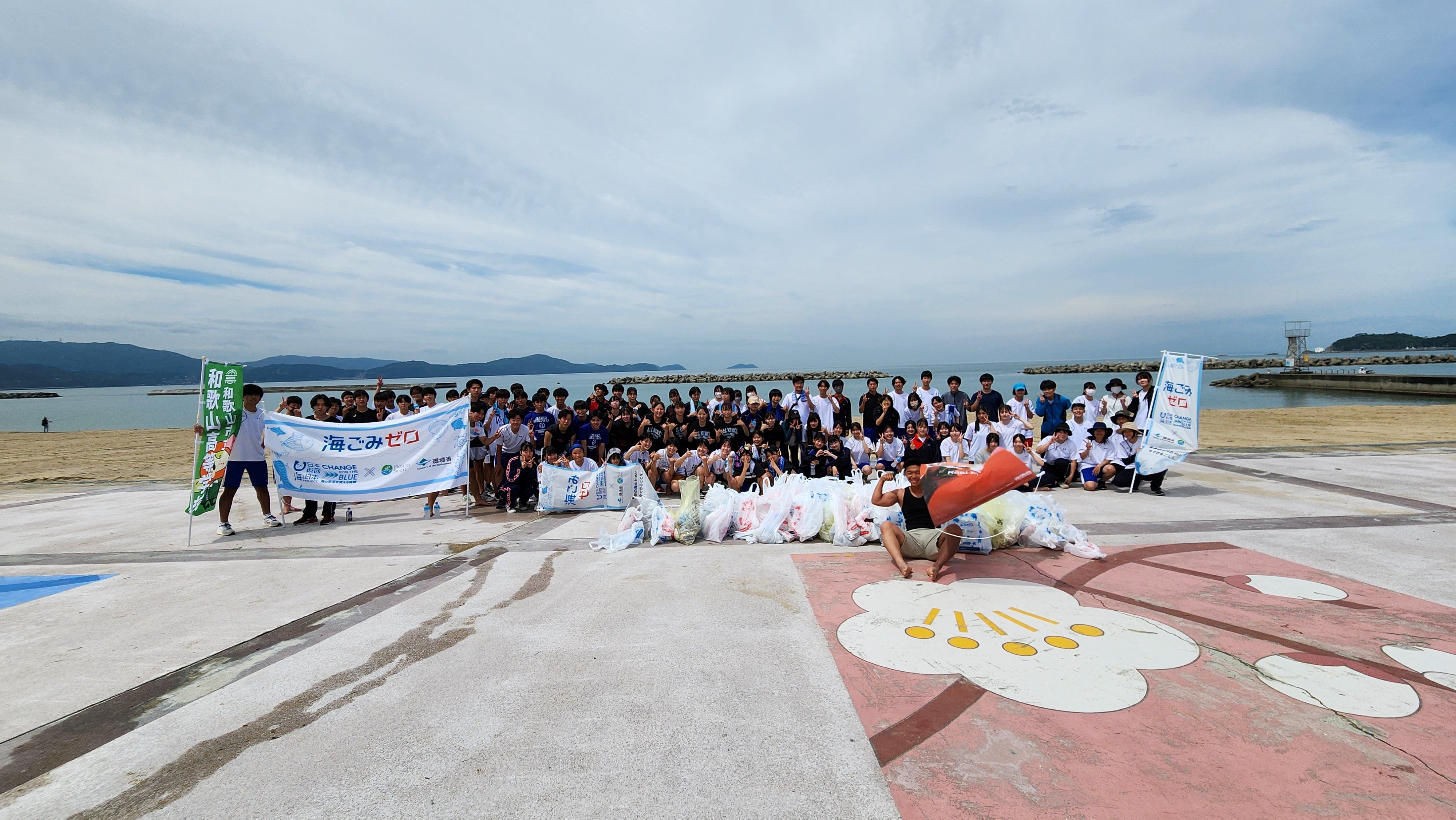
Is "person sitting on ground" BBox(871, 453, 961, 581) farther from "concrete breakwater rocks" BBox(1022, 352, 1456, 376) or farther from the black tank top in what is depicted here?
"concrete breakwater rocks" BBox(1022, 352, 1456, 376)

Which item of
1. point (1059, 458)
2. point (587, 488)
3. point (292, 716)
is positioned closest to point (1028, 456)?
point (1059, 458)

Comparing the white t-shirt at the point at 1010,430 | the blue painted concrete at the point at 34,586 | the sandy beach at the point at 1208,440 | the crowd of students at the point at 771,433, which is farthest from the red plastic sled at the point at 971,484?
the sandy beach at the point at 1208,440

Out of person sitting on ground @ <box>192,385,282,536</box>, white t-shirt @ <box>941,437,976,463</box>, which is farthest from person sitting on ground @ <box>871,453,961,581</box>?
person sitting on ground @ <box>192,385,282,536</box>

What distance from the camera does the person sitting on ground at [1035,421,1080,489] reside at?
8836 mm

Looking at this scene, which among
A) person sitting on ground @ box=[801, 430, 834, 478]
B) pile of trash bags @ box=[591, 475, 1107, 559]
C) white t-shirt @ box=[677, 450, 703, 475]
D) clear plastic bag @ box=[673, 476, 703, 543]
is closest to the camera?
pile of trash bags @ box=[591, 475, 1107, 559]

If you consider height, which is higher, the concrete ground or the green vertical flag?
the green vertical flag

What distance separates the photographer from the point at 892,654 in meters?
3.58

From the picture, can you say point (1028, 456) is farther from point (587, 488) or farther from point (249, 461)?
point (249, 461)

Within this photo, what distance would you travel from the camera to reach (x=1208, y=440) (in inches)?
572

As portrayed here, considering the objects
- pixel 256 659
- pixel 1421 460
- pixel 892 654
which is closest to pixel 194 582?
pixel 256 659

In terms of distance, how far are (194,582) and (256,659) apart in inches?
92.9

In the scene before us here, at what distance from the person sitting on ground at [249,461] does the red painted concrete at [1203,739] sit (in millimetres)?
7365

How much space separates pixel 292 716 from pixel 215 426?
5.70m

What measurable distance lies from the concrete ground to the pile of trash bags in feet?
0.98
